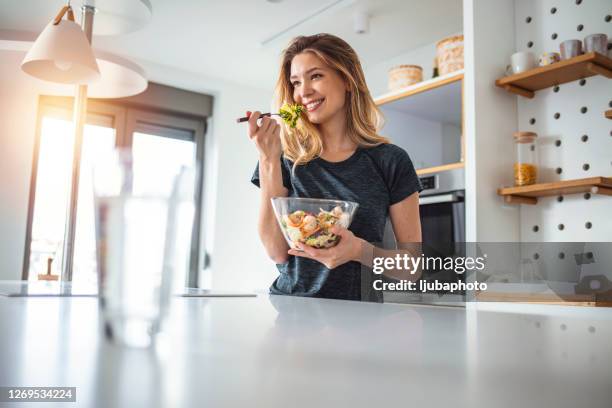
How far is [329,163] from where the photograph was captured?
1.32 m

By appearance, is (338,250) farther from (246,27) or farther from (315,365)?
(246,27)

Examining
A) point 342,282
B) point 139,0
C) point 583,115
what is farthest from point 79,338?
point 583,115

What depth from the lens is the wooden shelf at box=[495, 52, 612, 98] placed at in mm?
2084

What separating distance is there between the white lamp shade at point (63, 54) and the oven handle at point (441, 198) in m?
1.57

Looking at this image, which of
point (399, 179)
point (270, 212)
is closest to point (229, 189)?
point (270, 212)

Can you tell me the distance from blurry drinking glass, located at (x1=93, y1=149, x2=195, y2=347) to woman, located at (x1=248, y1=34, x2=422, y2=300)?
2.83 ft

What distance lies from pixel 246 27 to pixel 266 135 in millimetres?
2354

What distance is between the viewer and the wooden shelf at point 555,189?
→ 2014mm

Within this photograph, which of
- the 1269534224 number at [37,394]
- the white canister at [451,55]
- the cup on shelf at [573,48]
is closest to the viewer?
the 1269534224 number at [37,394]

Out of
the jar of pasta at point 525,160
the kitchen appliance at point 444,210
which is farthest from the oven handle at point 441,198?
the jar of pasta at point 525,160

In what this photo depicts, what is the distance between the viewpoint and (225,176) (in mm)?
4410

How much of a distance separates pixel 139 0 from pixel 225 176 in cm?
262

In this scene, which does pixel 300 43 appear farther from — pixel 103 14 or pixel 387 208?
pixel 103 14

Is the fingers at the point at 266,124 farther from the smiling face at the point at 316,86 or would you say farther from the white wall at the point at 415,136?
the white wall at the point at 415,136
